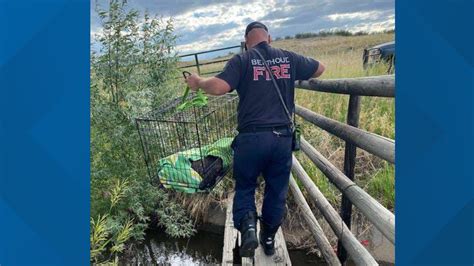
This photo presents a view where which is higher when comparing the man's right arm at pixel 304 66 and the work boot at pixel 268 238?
the man's right arm at pixel 304 66

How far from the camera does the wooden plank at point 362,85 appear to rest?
2.20 meters

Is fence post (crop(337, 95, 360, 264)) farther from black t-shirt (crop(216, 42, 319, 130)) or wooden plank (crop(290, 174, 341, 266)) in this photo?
black t-shirt (crop(216, 42, 319, 130))

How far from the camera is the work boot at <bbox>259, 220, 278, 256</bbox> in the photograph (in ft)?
10.5

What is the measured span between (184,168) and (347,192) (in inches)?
54.0

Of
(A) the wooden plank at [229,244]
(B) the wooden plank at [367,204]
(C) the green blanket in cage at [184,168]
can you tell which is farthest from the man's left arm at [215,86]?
(A) the wooden plank at [229,244]

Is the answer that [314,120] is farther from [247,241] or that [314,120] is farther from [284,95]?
[247,241]

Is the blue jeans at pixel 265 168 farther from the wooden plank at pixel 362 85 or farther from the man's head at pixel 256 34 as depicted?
the man's head at pixel 256 34

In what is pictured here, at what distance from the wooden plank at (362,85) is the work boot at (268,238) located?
3.85 ft

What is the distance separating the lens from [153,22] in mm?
4559

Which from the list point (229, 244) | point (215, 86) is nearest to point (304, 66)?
point (215, 86)

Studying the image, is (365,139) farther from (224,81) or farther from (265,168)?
(224,81)
